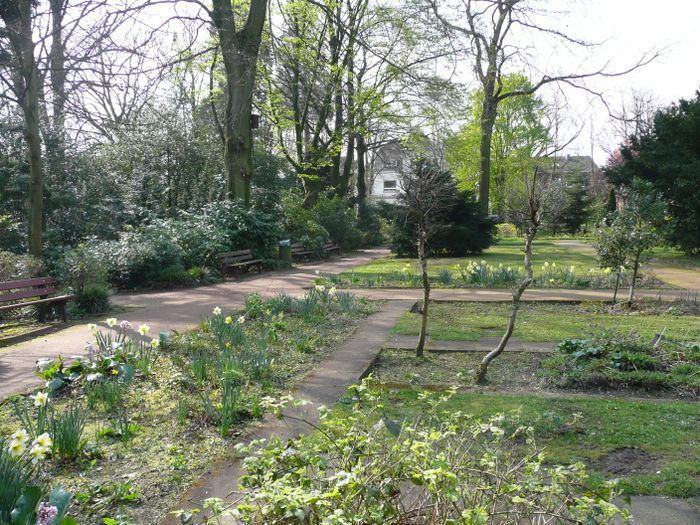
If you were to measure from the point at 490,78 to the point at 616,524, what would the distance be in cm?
2751

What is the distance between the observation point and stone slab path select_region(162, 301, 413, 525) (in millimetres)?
3578

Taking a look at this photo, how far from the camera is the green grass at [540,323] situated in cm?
843

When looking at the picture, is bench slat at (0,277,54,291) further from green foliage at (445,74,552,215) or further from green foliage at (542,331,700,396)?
green foliage at (445,74,552,215)

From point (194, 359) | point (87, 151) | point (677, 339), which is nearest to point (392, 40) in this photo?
point (87, 151)

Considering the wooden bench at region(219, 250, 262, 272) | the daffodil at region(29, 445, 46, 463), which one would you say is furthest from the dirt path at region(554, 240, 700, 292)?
the daffodil at region(29, 445, 46, 463)

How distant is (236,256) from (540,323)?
375 inches

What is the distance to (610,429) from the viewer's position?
4.62 m

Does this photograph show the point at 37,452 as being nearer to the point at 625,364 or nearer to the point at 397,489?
the point at 397,489

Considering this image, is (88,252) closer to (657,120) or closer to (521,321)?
(521,321)

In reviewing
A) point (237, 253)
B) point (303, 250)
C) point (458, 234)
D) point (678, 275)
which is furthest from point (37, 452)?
point (458, 234)

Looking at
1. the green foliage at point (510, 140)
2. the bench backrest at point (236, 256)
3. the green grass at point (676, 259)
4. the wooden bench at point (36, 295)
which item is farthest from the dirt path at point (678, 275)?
the green foliage at point (510, 140)

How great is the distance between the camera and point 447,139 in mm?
33062

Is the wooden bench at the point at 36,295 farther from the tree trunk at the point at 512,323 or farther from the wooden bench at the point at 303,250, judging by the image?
the wooden bench at the point at 303,250

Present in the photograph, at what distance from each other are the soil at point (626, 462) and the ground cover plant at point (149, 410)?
2.21 metres
